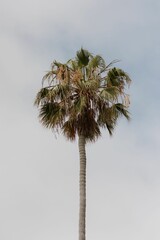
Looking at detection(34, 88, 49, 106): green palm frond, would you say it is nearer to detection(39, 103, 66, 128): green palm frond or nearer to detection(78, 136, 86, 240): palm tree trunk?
detection(39, 103, 66, 128): green palm frond

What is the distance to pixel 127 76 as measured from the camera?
82.5 ft

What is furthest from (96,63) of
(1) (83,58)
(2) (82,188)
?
(2) (82,188)

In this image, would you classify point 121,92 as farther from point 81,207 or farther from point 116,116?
point 81,207

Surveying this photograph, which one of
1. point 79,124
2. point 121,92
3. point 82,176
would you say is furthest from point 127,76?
point 82,176

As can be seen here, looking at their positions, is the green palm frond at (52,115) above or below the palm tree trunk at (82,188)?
above

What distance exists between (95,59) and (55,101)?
2.76 metres

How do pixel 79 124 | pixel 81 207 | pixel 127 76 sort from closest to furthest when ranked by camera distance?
1. pixel 81 207
2. pixel 79 124
3. pixel 127 76

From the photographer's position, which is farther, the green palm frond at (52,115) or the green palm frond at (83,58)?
the green palm frond at (83,58)

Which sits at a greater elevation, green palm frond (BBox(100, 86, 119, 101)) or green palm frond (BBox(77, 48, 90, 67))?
green palm frond (BBox(77, 48, 90, 67))

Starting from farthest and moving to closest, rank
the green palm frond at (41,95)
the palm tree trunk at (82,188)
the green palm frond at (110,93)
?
the green palm frond at (41,95)
the green palm frond at (110,93)
the palm tree trunk at (82,188)

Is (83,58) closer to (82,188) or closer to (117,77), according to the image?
(117,77)

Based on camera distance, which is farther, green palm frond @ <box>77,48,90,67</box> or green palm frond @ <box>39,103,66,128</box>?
green palm frond @ <box>77,48,90,67</box>

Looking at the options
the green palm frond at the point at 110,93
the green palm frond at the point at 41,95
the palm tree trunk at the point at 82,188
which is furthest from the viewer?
the green palm frond at the point at 41,95

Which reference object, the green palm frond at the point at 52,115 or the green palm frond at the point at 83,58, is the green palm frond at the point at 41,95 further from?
the green palm frond at the point at 83,58
